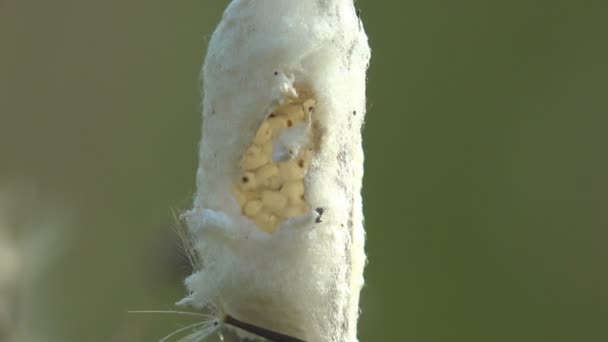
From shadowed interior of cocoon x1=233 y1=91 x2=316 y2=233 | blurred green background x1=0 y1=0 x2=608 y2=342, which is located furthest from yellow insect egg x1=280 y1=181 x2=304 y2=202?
blurred green background x1=0 y1=0 x2=608 y2=342

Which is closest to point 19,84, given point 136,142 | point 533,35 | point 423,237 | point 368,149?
point 136,142

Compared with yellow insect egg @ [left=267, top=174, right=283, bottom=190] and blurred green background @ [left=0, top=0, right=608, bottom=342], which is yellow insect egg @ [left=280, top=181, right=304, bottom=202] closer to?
yellow insect egg @ [left=267, top=174, right=283, bottom=190]

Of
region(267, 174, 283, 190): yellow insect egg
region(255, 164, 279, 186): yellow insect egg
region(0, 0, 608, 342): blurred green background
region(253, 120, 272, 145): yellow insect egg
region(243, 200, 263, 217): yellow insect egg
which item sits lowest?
region(243, 200, 263, 217): yellow insect egg

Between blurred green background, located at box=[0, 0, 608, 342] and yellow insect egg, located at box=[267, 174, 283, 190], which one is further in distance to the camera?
blurred green background, located at box=[0, 0, 608, 342]

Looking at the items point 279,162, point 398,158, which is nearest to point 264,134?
point 279,162

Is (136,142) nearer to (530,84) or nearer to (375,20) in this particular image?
(375,20)

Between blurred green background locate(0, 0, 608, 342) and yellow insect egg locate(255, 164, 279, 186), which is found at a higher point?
blurred green background locate(0, 0, 608, 342)

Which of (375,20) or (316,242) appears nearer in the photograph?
(316,242)

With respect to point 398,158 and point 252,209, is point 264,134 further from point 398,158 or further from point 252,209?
point 398,158

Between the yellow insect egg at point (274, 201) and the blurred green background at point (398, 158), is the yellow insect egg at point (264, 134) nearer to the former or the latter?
the yellow insect egg at point (274, 201)
